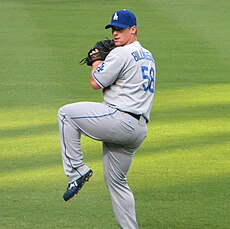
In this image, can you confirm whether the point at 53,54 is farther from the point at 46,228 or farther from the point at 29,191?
the point at 46,228

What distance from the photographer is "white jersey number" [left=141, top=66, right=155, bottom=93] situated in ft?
25.6

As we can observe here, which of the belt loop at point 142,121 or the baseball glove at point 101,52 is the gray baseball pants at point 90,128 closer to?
the belt loop at point 142,121

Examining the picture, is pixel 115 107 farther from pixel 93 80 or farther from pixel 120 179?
pixel 120 179

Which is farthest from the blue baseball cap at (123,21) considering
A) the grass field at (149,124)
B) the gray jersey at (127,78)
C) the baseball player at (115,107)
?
the grass field at (149,124)

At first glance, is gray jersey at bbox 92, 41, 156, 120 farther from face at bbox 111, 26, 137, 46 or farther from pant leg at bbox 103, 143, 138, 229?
pant leg at bbox 103, 143, 138, 229

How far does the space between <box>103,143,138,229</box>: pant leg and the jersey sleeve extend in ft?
1.98

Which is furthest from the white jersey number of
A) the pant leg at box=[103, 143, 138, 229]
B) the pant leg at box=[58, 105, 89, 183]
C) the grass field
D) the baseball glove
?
the grass field

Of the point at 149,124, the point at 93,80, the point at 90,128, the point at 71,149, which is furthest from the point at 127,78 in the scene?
the point at 149,124

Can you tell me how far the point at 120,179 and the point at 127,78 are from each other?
897mm

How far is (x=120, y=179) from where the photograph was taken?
8086mm

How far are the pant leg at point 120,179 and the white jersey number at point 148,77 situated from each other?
55 centimetres

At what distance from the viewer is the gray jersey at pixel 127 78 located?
7711 millimetres

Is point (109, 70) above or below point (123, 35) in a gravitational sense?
below

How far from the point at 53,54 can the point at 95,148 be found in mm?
6607
